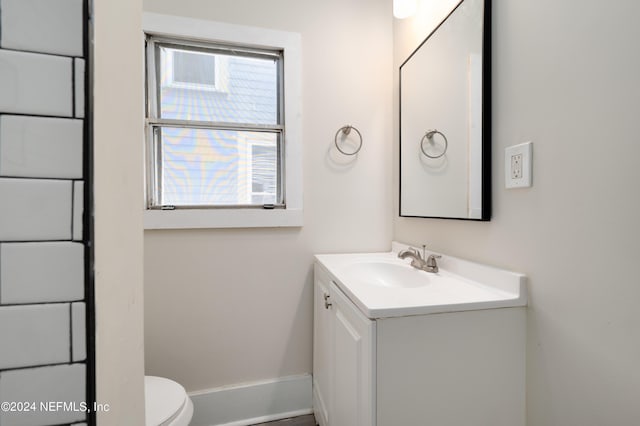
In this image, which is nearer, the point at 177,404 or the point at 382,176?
the point at 177,404

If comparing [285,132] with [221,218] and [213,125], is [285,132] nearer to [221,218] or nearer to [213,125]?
[213,125]

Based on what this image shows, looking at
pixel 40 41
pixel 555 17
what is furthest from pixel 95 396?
pixel 555 17

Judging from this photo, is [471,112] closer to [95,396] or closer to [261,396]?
[95,396]

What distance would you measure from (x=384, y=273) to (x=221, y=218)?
87 cm

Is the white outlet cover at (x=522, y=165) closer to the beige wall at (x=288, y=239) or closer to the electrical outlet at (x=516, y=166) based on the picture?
the electrical outlet at (x=516, y=166)

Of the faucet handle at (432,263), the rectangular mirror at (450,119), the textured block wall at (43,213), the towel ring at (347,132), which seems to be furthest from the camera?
the towel ring at (347,132)

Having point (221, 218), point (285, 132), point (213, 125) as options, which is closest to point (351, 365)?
point (221, 218)

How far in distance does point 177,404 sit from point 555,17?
1720 mm

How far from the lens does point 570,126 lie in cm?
74

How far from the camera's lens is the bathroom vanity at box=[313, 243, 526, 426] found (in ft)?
2.51

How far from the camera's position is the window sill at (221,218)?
1.39m

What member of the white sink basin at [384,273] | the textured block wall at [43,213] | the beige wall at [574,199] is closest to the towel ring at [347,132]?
the white sink basin at [384,273]

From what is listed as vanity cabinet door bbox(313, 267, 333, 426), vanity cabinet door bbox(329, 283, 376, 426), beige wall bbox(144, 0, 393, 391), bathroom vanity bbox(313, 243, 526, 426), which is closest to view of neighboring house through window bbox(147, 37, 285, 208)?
beige wall bbox(144, 0, 393, 391)

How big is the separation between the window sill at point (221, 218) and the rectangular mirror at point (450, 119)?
648 millimetres
